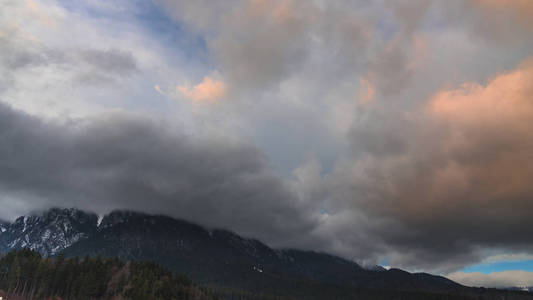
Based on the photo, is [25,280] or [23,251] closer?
[25,280]

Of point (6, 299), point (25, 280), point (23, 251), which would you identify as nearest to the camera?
point (6, 299)

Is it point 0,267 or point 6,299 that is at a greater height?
point 0,267

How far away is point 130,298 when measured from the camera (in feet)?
535

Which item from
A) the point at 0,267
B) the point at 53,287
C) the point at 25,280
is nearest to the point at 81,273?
the point at 53,287

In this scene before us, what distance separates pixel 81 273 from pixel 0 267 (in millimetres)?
36973

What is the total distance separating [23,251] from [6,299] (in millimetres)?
42059

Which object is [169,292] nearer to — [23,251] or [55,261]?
[55,261]

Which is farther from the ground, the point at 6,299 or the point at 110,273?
the point at 110,273

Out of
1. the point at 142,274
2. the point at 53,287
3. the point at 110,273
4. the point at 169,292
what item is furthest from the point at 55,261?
the point at 169,292

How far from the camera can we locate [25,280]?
162750mm

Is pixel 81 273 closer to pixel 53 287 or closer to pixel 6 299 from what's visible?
pixel 53 287

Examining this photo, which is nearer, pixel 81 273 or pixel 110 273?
pixel 81 273

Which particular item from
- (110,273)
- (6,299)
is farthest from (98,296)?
(6,299)

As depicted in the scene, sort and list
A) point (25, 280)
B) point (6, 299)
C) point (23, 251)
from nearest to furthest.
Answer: point (6, 299)
point (25, 280)
point (23, 251)
